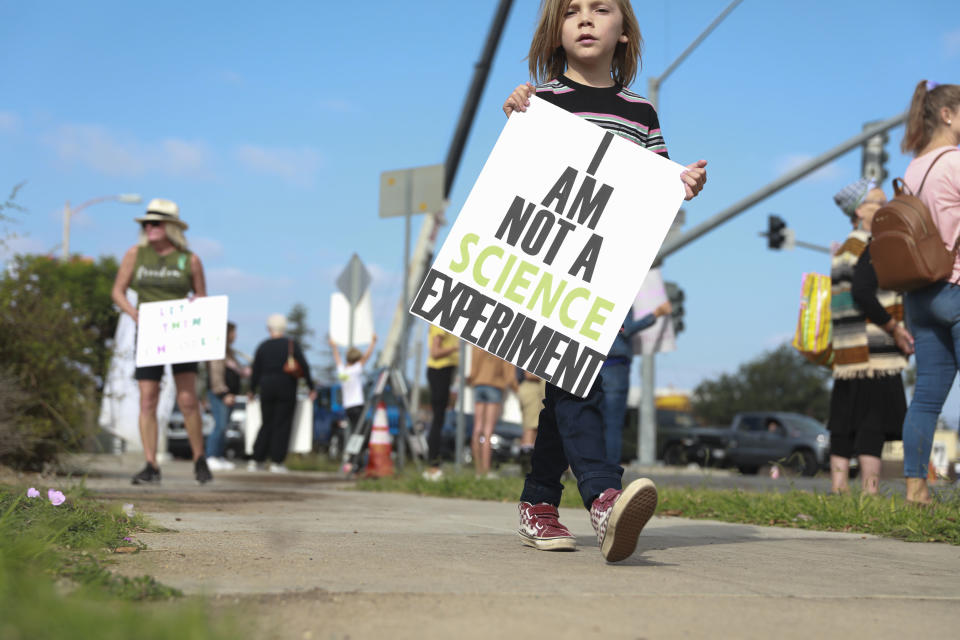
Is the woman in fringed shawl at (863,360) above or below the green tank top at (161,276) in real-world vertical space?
below

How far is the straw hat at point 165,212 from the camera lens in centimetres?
795

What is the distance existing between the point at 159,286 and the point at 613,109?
15.4ft

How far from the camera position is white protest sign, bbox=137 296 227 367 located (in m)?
7.30

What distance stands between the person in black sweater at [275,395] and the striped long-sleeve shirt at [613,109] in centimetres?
933

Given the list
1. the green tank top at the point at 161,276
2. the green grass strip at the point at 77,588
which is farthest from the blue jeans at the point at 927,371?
the green tank top at the point at 161,276

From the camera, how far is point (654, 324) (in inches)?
332

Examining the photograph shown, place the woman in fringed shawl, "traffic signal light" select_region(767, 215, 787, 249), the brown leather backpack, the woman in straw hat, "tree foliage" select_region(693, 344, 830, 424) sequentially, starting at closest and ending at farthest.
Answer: the brown leather backpack → the woman in fringed shawl → the woman in straw hat → "traffic signal light" select_region(767, 215, 787, 249) → "tree foliage" select_region(693, 344, 830, 424)

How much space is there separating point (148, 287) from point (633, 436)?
18144 millimetres

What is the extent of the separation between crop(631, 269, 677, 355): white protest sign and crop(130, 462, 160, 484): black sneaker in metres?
3.69

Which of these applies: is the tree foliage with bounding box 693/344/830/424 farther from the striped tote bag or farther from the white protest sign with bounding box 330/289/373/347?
the striped tote bag

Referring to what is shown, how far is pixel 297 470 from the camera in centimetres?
1386

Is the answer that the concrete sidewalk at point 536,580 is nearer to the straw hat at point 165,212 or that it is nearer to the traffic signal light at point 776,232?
the straw hat at point 165,212

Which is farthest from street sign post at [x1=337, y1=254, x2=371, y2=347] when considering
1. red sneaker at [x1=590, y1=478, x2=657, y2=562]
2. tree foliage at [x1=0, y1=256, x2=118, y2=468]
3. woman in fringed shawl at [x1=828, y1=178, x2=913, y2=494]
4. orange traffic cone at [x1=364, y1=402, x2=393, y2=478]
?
red sneaker at [x1=590, y1=478, x2=657, y2=562]

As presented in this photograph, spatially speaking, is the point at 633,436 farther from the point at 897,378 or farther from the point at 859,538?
the point at 859,538
